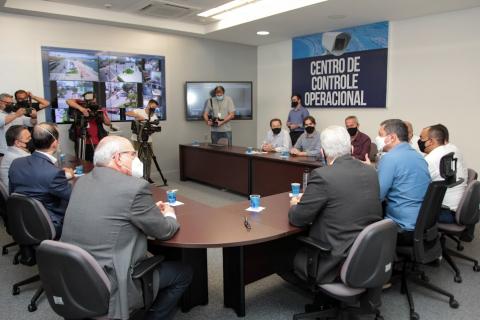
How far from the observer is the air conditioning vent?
19.0 ft

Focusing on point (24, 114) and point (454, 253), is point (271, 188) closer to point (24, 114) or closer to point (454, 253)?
point (454, 253)

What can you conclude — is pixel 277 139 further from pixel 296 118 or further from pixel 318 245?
pixel 318 245

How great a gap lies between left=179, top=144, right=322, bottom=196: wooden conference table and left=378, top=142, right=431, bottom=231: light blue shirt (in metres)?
1.83

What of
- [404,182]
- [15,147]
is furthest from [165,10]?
[404,182]

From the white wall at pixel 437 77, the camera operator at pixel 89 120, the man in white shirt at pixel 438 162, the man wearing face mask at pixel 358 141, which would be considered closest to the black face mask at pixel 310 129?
the man wearing face mask at pixel 358 141

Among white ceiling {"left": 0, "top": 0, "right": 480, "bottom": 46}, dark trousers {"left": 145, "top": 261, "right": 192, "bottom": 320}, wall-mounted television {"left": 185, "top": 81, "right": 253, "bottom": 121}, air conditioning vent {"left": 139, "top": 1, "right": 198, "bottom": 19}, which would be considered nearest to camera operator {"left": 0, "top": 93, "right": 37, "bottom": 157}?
white ceiling {"left": 0, "top": 0, "right": 480, "bottom": 46}

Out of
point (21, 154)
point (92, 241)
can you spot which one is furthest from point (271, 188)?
point (92, 241)

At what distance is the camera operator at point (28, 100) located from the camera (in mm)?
5512

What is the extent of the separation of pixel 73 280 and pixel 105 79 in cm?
563

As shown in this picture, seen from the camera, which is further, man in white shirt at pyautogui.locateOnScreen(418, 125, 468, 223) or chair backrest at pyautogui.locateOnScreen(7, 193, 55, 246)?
man in white shirt at pyautogui.locateOnScreen(418, 125, 468, 223)

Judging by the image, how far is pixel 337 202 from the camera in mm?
2020

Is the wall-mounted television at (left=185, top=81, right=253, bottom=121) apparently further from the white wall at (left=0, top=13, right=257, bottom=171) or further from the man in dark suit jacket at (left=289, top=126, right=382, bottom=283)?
the man in dark suit jacket at (left=289, top=126, right=382, bottom=283)

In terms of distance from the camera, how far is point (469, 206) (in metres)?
2.87

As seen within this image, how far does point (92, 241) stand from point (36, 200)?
0.93m
